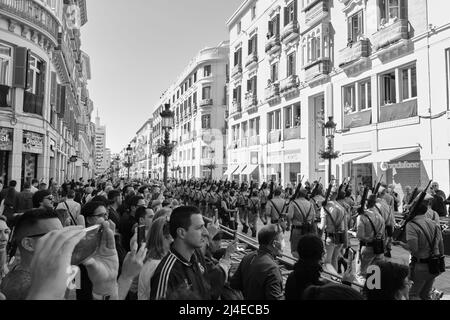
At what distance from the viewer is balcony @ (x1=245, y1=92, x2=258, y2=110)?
111 ft

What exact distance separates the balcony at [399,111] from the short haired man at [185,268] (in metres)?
16.6

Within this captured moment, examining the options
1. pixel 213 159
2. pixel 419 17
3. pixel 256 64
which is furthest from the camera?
pixel 213 159

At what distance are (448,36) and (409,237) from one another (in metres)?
13.2

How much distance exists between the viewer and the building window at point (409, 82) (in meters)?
17.1

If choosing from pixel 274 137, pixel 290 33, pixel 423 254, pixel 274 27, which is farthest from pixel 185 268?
pixel 274 27

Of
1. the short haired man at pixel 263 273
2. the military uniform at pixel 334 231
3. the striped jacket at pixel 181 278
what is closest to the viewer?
the striped jacket at pixel 181 278

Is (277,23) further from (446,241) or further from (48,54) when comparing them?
(446,241)

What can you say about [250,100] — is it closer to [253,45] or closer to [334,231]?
[253,45]

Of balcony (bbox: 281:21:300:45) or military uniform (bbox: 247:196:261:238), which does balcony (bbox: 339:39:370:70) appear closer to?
balcony (bbox: 281:21:300:45)

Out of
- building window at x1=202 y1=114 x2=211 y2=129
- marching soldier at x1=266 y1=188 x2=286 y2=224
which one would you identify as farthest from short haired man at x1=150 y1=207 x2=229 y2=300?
building window at x1=202 y1=114 x2=211 y2=129

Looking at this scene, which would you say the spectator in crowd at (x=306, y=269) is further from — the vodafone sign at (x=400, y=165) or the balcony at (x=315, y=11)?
the balcony at (x=315, y=11)

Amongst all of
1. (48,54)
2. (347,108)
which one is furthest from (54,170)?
(347,108)

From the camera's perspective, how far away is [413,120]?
54.0 feet

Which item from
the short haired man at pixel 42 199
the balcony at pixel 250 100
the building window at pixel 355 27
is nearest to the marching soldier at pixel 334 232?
the short haired man at pixel 42 199
